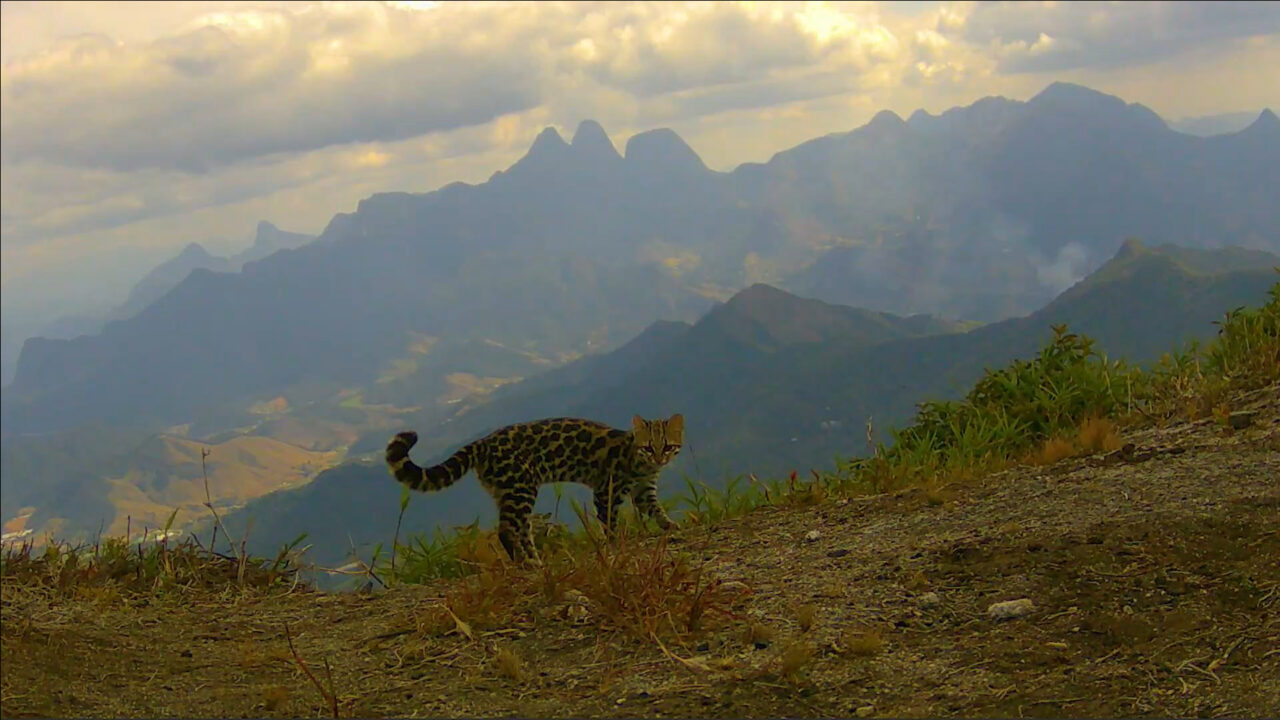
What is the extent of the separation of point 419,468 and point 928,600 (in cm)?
430

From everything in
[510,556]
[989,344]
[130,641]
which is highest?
[130,641]

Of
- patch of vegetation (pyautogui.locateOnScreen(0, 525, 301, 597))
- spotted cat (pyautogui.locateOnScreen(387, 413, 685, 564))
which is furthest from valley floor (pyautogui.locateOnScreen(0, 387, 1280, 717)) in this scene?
spotted cat (pyautogui.locateOnScreen(387, 413, 685, 564))

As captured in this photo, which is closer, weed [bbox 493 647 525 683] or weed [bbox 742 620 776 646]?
weed [bbox 493 647 525 683]

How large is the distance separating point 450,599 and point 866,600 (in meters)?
2.35

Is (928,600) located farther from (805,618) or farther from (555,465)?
(555,465)

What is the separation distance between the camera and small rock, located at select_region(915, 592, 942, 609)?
18.7ft

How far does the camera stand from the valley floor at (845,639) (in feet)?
15.2

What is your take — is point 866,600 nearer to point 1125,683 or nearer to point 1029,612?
point 1029,612

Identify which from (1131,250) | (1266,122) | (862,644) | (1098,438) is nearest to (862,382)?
(1131,250)

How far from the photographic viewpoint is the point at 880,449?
10.2m

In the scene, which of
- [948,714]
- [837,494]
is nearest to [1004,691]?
[948,714]

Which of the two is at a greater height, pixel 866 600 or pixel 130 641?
pixel 130 641

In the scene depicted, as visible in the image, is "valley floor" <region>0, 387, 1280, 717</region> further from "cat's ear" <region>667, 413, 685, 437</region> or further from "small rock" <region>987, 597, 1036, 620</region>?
"cat's ear" <region>667, 413, 685, 437</region>

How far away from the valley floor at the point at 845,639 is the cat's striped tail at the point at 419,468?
1.46m
